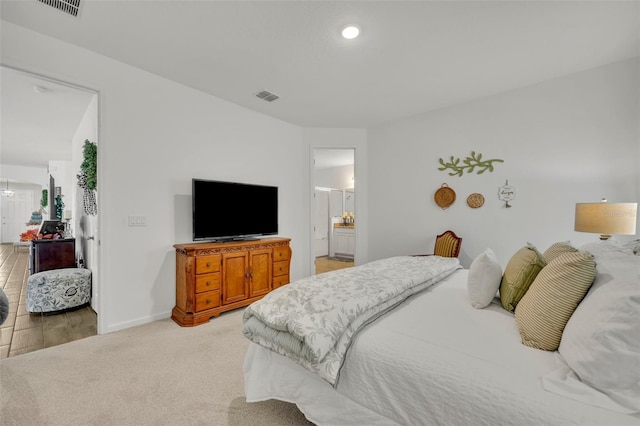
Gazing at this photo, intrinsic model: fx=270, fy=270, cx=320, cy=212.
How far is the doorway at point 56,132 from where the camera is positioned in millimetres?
3035

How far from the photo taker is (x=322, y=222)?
300 inches

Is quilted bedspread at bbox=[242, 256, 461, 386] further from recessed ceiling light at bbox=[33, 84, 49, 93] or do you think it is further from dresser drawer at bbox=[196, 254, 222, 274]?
recessed ceiling light at bbox=[33, 84, 49, 93]

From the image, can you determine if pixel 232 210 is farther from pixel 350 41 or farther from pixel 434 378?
pixel 434 378

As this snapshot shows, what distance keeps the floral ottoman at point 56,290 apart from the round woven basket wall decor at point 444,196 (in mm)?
4635

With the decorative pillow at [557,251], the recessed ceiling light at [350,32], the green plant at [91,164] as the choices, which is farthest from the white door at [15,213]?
the decorative pillow at [557,251]

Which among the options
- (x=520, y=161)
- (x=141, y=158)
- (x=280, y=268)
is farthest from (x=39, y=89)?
(x=520, y=161)

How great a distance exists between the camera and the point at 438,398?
0.95 meters

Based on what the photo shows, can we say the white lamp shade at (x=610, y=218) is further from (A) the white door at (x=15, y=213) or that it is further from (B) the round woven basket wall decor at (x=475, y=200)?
(A) the white door at (x=15, y=213)

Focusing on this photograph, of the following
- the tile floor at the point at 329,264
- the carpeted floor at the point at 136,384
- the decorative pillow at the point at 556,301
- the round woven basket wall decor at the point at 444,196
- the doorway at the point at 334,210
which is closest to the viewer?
the decorative pillow at the point at 556,301

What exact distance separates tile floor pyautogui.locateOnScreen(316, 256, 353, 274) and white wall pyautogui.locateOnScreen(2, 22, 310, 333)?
3156 millimetres

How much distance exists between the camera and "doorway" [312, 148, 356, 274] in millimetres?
7203

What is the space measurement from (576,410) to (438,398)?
0.37m

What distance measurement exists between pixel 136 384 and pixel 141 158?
2.10m

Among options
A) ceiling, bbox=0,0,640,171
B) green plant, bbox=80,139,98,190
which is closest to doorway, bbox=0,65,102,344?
green plant, bbox=80,139,98,190
